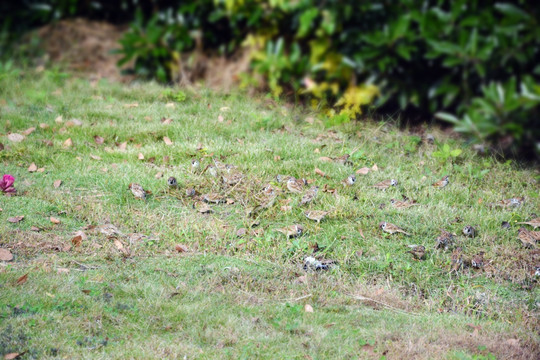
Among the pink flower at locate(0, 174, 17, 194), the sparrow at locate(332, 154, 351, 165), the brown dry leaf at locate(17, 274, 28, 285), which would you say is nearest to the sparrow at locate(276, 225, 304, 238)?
the sparrow at locate(332, 154, 351, 165)

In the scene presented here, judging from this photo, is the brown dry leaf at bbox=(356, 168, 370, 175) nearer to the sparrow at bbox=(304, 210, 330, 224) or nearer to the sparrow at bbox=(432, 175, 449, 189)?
the sparrow at bbox=(432, 175, 449, 189)

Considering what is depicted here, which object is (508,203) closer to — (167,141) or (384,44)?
(384,44)

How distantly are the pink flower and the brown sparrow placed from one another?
2417 mm

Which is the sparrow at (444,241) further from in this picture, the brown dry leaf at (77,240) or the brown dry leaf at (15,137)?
the brown dry leaf at (15,137)

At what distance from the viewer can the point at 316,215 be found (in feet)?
15.3

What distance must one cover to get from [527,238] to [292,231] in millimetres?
1833

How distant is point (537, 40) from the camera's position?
8.52 feet

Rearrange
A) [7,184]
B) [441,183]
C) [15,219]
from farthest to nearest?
[441,183] → [7,184] → [15,219]

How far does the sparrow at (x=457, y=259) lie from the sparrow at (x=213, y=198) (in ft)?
6.28

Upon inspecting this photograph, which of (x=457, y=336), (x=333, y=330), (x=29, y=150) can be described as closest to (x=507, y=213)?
(x=457, y=336)

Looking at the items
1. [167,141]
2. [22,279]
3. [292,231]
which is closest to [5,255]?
[22,279]

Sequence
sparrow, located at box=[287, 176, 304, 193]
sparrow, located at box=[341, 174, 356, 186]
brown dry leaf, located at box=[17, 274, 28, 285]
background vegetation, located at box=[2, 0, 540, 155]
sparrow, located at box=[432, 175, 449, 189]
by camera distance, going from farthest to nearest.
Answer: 1. sparrow, located at box=[432, 175, 449, 189]
2. sparrow, located at box=[341, 174, 356, 186]
3. sparrow, located at box=[287, 176, 304, 193]
4. brown dry leaf, located at box=[17, 274, 28, 285]
5. background vegetation, located at box=[2, 0, 540, 155]

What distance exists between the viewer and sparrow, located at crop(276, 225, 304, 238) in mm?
4477

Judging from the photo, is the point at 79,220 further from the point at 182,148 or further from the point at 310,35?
the point at 310,35
